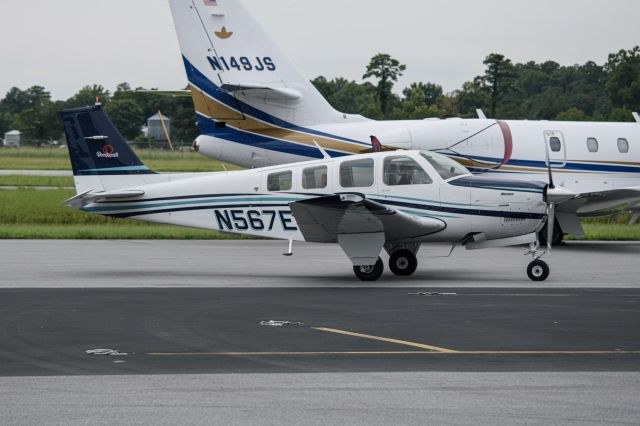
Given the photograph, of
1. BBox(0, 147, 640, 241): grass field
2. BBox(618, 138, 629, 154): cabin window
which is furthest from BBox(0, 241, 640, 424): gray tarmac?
BBox(0, 147, 640, 241): grass field

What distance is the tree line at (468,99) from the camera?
5728cm

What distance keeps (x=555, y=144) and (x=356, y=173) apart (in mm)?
9155

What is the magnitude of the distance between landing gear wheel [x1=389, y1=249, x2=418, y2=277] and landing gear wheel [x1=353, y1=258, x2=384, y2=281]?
85 centimetres

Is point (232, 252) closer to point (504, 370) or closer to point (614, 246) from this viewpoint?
point (614, 246)

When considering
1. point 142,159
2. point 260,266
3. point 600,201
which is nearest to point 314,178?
point 260,266

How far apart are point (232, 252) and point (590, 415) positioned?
15609 millimetres

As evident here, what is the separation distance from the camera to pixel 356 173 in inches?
714

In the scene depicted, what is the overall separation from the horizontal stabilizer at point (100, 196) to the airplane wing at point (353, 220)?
2.98 metres

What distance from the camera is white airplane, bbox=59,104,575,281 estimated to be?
17406mm

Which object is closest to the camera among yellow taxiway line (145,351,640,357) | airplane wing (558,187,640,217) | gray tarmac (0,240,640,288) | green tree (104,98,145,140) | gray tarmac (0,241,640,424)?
gray tarmac (0,241,640,424)

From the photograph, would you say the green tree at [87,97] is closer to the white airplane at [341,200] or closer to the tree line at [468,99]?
the tree line at [468,99]

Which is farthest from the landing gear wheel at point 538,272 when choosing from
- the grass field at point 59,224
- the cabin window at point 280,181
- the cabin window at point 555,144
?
the grass field at point 59,224

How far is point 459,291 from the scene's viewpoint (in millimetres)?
A: 16000

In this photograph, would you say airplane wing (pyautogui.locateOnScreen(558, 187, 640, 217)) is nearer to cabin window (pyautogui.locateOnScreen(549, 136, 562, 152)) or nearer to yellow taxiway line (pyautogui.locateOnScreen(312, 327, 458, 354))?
cabin window (pyautogui.locateOnScreen(549, 136, 562, 152))
